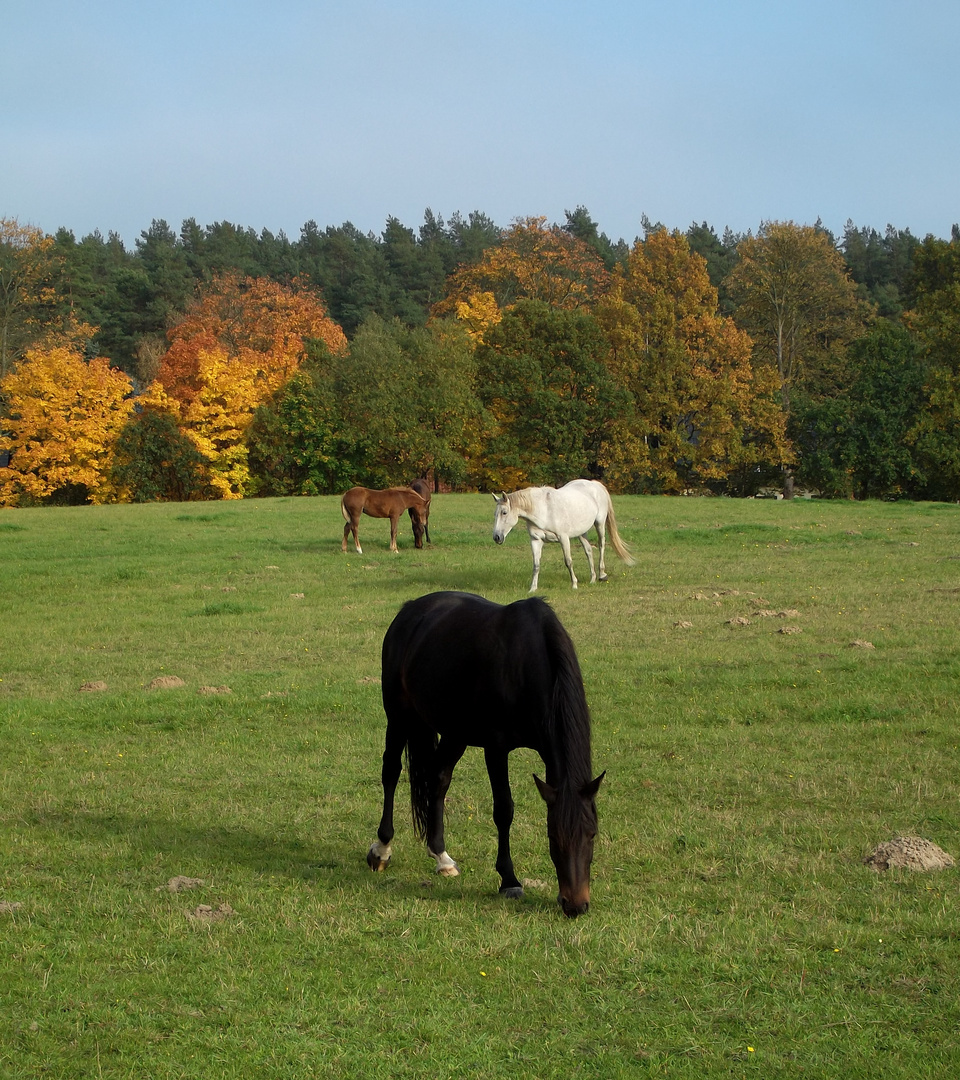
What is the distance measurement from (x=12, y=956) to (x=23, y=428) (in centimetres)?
4238

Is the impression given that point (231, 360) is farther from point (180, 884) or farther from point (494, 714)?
point (494, 714)

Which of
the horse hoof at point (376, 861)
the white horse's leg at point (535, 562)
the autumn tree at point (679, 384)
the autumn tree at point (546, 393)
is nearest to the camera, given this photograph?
the horse hoof at point (376, 861)

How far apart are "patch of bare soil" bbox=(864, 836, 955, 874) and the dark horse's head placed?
180cm

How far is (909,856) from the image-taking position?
5504mm

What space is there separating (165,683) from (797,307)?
4813cm

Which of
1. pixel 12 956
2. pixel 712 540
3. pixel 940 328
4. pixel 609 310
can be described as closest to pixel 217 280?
pixel 609 310

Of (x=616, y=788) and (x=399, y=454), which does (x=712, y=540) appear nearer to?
(x=616, y=788)

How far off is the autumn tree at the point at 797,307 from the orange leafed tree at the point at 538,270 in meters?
8.30

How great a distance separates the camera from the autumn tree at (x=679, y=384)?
145 feet

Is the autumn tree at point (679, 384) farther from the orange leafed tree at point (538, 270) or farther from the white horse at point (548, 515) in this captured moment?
the white horse at point (548, 515)

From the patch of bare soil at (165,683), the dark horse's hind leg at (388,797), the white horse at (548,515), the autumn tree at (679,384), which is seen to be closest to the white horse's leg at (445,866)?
the dark horse's hind leg at (388,797)

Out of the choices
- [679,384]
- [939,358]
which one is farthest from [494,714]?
[939,358]

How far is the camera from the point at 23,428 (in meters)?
42.6

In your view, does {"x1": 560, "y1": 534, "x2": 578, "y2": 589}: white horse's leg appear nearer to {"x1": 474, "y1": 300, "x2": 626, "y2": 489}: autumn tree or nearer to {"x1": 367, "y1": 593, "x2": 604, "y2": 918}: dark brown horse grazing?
{"x1": 367, "y1": 593, "x2": 604, "y2": 918}: dark brown horse grazing
